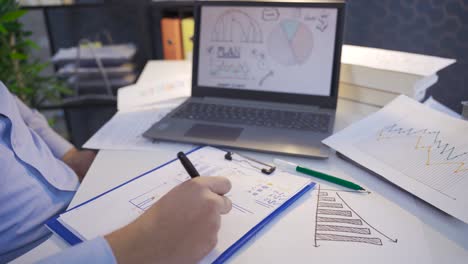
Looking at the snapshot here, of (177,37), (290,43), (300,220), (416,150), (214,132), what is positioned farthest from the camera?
(177,37)

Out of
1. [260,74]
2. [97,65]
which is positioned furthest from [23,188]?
[97,65]

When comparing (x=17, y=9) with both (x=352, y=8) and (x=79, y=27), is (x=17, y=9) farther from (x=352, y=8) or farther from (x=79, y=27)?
(x=352, y=8)

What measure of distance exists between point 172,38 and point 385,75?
2.89 ft

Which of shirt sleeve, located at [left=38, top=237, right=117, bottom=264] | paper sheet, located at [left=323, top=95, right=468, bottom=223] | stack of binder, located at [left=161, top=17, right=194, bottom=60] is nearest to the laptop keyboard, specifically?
paper sheet, located at [left=323, top=95, right=468, bottom=223]

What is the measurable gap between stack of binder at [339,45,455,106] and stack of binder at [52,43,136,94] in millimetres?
987

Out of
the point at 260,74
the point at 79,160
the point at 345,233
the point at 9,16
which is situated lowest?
the point at 79,160

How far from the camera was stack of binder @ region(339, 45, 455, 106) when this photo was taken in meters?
0.88

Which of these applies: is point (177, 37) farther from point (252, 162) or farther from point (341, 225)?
point (341, 225)

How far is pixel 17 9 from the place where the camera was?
57.9 inches

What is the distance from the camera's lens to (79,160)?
1.01m

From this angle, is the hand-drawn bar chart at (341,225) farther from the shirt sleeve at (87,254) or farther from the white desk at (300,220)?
the shirt sleeve at (87,254)

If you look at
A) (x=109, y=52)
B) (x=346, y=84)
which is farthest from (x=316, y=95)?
(x=109, y=52)

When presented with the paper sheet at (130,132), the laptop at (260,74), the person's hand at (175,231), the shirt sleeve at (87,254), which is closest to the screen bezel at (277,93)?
the laptop at (260,74)

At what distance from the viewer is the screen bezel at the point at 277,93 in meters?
0.89
